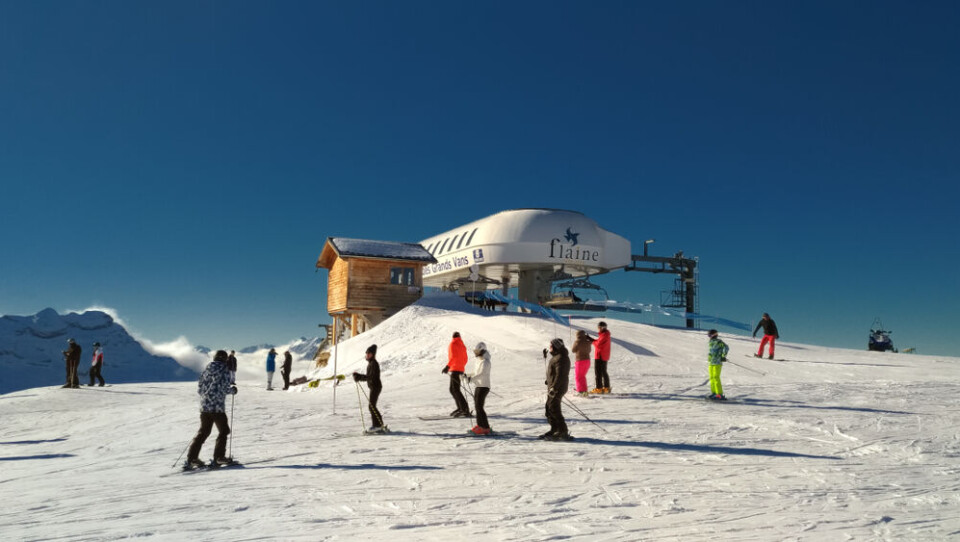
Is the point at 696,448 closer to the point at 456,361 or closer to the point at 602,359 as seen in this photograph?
the point at 456,361

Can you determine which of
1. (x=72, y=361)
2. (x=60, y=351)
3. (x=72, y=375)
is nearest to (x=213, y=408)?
(x=72, y=361)

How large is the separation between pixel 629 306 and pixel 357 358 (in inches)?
608

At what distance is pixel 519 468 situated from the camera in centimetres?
827

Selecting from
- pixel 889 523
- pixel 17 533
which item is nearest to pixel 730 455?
pixel 889 523

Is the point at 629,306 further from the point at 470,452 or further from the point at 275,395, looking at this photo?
the point at 470,452

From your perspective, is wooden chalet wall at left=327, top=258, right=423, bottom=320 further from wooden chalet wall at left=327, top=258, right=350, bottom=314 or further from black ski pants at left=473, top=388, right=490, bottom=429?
black ski pants at left=473, top=388, right=490, bottom=429

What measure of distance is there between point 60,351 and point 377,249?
432 feet

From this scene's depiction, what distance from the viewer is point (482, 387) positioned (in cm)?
1062

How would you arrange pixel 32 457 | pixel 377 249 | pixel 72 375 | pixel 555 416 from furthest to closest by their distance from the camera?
pixel 377 249, pixel 72 375, pixel 32 457, pixel 555 416

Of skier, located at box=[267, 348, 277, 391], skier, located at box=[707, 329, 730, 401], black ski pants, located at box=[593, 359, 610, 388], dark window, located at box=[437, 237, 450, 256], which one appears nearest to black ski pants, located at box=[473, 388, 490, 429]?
black ski pants, located at box=[593, 359, 610, 388]

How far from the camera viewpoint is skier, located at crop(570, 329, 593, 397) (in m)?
14.3

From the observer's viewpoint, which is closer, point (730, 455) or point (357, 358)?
point (730, 455)

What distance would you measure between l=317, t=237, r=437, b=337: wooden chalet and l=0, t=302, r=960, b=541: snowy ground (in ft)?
47.5

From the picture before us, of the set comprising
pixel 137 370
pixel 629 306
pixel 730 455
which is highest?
pixel 629 306
